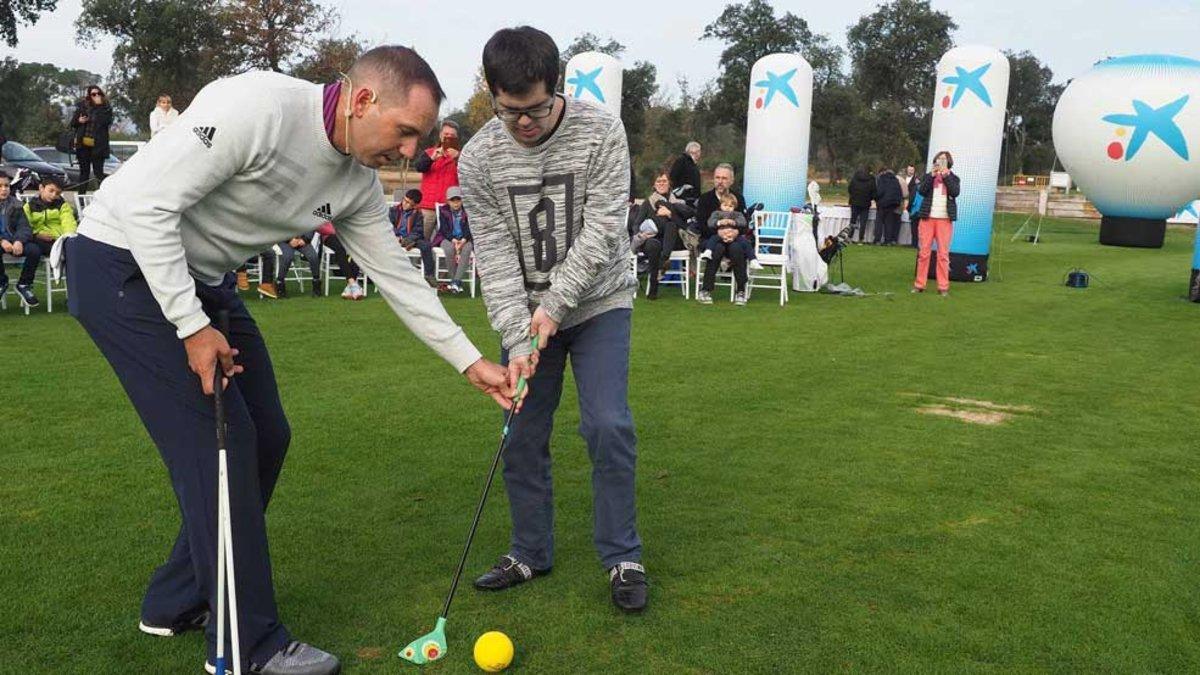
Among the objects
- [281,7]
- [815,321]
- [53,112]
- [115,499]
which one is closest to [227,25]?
[281,7]

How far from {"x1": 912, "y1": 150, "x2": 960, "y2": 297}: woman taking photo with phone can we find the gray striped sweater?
11.2m

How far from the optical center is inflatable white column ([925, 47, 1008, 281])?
16.2 meters

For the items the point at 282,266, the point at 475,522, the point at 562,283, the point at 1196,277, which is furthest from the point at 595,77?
the point at 475,522

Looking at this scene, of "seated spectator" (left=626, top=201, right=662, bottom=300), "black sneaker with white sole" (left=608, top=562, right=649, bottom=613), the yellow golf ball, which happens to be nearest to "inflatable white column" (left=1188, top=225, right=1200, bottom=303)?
"seated spectator" (left=626, top=201, right=662, bottom=300)

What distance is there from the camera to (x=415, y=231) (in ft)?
43.6

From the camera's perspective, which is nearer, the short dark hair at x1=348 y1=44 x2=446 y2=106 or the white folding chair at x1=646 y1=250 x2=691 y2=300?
the short dark hair at x1=348 y1=44 x2=446 y2=106

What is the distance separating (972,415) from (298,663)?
16.8 feet

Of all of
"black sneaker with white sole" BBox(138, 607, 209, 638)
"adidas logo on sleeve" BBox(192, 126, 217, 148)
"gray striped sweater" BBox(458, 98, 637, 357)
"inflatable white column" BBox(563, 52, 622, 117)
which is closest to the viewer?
"adidas logo on sleeve" BBox(192, 126, 217, 148)

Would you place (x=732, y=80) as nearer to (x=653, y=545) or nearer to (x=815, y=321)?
(x=815, y=321)

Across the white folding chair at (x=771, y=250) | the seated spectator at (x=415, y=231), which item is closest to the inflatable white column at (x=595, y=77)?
the white folding chair at (x=771, y=250)

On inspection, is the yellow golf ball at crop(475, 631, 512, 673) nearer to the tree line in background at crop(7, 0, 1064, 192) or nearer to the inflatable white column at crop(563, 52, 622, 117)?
the inflatable white column at crop(563, 52, 622, 117)

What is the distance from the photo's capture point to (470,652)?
338cm

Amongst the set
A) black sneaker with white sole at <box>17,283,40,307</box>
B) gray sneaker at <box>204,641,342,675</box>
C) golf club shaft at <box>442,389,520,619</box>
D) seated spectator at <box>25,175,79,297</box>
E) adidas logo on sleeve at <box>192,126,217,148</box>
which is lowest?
black sneaker with white sole at <box>17,283,40,307</box>

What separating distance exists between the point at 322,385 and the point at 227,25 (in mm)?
35512
